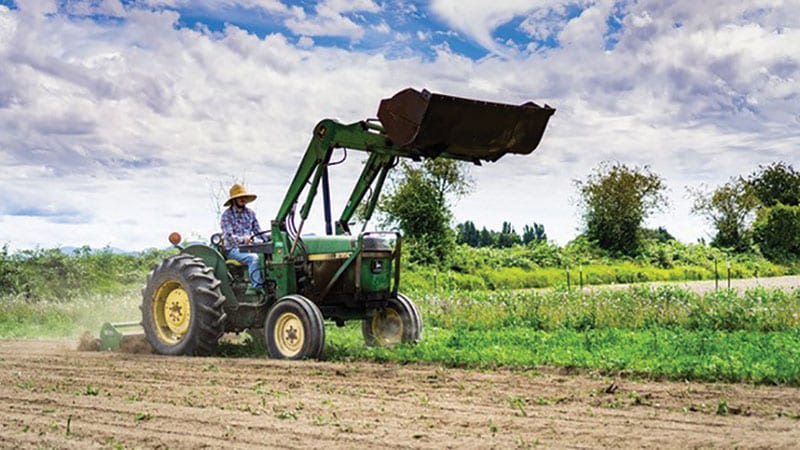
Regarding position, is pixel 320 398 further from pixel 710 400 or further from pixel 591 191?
pixel 591 191

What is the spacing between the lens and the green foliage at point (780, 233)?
45281 millimetres

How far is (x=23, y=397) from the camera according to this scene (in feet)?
29.8

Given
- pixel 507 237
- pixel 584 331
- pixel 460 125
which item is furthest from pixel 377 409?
pixel 507 237

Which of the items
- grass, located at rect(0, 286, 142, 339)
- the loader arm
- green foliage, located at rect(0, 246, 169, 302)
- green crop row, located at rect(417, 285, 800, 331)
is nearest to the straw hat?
the loader arm

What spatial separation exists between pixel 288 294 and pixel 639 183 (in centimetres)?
3269

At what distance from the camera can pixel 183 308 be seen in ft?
41.1

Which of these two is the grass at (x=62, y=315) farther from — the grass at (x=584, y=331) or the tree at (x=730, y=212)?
the tree at (x=730, y=212)

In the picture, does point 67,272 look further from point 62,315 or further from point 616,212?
point 616,212

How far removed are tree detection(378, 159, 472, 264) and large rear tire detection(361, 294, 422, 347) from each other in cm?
1710

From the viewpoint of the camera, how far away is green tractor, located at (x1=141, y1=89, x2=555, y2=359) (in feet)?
36.1

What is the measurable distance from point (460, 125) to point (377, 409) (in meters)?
4.11

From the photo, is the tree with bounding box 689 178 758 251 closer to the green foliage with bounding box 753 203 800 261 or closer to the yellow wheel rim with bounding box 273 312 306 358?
the green foliage with bounding box 753 203 800 261

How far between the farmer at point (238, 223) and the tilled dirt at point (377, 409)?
2144 mm

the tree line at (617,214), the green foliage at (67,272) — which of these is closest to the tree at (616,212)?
the tree line at (617,214)
